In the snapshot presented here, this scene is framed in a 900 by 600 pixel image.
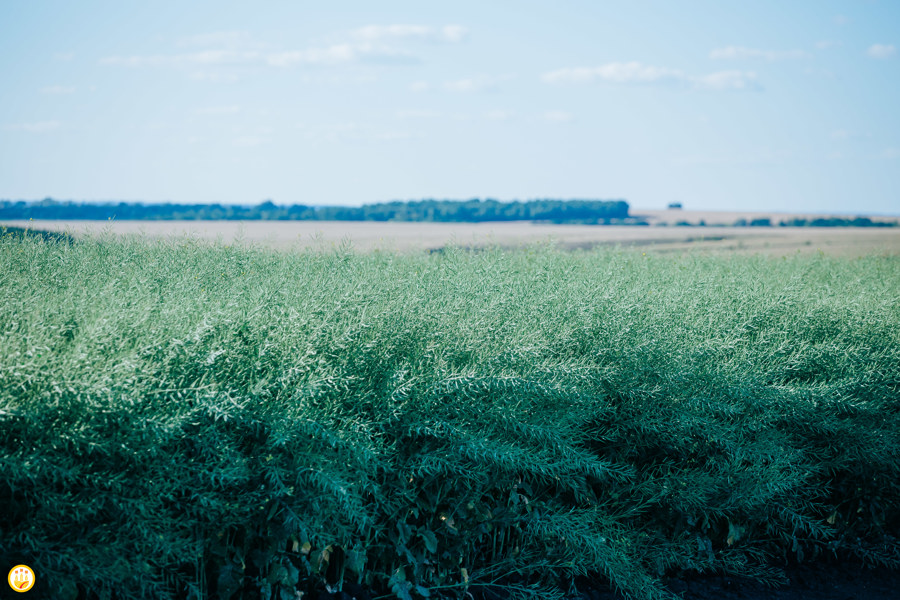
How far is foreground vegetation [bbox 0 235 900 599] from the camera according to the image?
3141 millimetres

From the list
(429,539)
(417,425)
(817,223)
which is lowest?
(429,539)

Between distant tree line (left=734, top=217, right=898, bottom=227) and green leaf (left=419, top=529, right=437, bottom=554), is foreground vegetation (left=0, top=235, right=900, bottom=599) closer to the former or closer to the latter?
green leaf (left=419, top=529, right=437, bottom=554)

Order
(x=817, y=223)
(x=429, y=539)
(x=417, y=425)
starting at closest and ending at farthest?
(x=417, y=425) < (x=429, y=539) < (x=817, y=223)

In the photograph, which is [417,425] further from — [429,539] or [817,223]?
[817,223]

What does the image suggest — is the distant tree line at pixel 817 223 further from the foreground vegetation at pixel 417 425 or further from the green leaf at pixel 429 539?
the green leaf at pixel 429 539

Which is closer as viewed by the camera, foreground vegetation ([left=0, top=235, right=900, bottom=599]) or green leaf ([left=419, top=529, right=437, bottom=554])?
foreground vegetation ([left=0, top=235, right=900, bottom=599])

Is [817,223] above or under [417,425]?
above

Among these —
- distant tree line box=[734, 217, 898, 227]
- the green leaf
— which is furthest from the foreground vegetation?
distant tree line box=[734, 217, 898, 227]

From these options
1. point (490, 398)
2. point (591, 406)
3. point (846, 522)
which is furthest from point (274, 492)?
point (846, 522)

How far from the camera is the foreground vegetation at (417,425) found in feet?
10.3

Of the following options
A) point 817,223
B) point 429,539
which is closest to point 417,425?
point 429,539

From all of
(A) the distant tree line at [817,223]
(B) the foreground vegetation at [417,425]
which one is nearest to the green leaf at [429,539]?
(B) the foreground vegetation at [417,425]

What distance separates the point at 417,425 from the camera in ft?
12.3

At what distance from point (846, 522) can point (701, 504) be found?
6.37 feet
